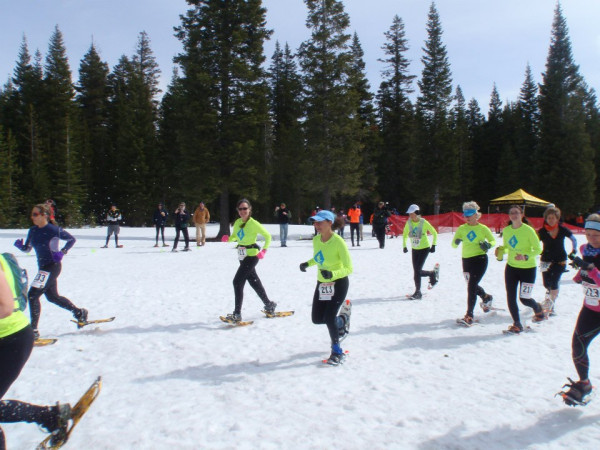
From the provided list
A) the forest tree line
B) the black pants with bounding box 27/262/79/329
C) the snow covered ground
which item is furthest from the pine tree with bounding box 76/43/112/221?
the black pants with bounding box 27/262/79/329

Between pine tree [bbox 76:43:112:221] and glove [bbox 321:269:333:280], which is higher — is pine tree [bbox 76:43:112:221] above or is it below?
above

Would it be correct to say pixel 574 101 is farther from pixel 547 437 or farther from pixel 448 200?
pixel 547 437

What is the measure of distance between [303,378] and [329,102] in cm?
2797

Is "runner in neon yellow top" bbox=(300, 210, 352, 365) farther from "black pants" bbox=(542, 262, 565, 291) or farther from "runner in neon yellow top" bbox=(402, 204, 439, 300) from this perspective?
"black pants" bbox=(542, 262, 565, 291)

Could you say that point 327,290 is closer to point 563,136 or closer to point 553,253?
point 553,253

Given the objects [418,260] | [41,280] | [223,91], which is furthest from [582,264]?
[223,91]

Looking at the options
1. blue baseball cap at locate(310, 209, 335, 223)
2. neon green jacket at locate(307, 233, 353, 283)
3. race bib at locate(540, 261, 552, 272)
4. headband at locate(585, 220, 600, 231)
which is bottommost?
race bib at locate(540, 261, 552, 272)

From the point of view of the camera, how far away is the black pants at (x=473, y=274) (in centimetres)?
668

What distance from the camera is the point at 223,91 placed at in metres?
26.1

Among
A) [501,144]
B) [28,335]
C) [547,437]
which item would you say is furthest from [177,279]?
[501,144]

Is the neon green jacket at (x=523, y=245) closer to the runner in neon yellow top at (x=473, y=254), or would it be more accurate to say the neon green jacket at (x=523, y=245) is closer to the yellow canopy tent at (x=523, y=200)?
the runner in neon yellow top at (x=473, y=254)

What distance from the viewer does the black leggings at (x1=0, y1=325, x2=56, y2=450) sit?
2.72 metres

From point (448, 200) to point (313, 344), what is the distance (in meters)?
48.9

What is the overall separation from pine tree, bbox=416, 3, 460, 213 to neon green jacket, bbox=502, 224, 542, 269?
120ft
